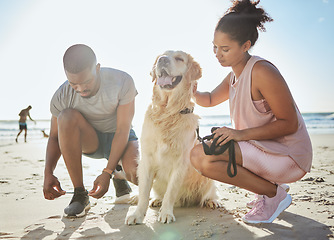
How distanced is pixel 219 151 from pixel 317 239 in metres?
0.76

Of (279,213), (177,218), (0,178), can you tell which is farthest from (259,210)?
(0,178)

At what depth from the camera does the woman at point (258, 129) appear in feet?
6.06

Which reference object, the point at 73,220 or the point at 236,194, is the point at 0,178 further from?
the point at 236,194

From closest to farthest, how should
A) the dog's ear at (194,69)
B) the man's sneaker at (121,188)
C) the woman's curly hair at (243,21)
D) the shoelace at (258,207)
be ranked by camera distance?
the woman's curly hair at (243,21) → the shoelace at (258,207) → the dog's ear at (194,69) → the man's sneaker at (121,188)

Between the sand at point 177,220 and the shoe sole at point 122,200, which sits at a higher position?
the sand at point 177,220

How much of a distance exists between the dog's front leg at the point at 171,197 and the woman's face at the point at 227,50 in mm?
959

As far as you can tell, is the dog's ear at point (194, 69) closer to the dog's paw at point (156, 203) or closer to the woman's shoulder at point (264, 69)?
the woman's shoulder at point (264, 69)

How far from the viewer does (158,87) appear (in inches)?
102

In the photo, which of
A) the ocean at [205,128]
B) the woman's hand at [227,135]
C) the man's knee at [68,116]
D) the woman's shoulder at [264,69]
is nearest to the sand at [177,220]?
the woman's hand at [227,135]

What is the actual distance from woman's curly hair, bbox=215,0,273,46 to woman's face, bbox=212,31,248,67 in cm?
3

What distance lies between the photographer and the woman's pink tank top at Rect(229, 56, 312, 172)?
1.90 metres

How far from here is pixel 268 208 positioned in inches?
79.6

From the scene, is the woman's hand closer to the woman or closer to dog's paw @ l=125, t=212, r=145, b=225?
the woman

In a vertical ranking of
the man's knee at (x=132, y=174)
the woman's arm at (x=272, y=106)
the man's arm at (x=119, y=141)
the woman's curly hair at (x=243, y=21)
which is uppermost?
the woman's curly hair at (x=243, y=21)
